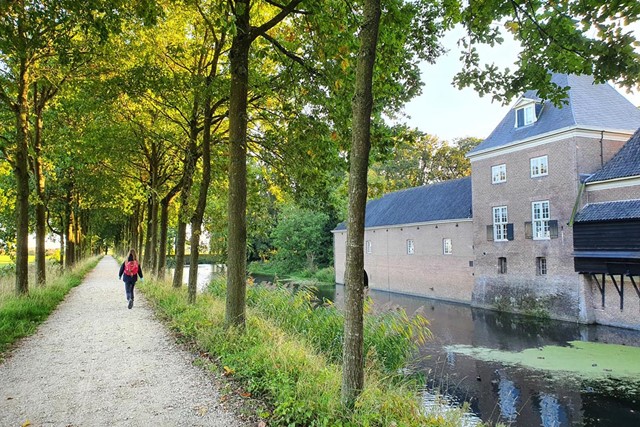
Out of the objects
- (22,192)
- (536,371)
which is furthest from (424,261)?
(22,192)

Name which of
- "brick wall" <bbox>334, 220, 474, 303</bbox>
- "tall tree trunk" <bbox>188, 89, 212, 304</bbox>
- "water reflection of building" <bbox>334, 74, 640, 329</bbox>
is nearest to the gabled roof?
"water reflection of building" <bbox>334, 74, 640, 329</bbox>

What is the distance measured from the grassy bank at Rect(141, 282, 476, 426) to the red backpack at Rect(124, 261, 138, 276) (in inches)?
105

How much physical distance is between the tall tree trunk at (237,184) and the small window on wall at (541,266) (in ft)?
65.1

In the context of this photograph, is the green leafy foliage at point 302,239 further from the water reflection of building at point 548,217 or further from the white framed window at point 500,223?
the white framed window at point 500,223

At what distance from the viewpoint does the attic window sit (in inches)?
929

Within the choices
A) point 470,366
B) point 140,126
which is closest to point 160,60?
point 140,126

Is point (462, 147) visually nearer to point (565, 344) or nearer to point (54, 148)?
point (565, 344)

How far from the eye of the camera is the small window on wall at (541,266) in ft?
73.9

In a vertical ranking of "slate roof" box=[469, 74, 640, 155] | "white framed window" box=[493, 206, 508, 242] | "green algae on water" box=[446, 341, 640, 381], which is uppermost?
"slate roof" box=[469, 74, 640, 155]

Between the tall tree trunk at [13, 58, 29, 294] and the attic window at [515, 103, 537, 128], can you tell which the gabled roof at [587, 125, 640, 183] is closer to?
the attic window at [515, 103, 537, 128]

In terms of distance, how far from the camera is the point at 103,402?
4.75m

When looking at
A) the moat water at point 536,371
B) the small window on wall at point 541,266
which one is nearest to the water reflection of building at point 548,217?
the small window on wall at point 541,266

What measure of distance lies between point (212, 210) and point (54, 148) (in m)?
5.29

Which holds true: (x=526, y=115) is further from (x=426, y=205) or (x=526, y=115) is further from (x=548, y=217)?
(x=426, y=205)
